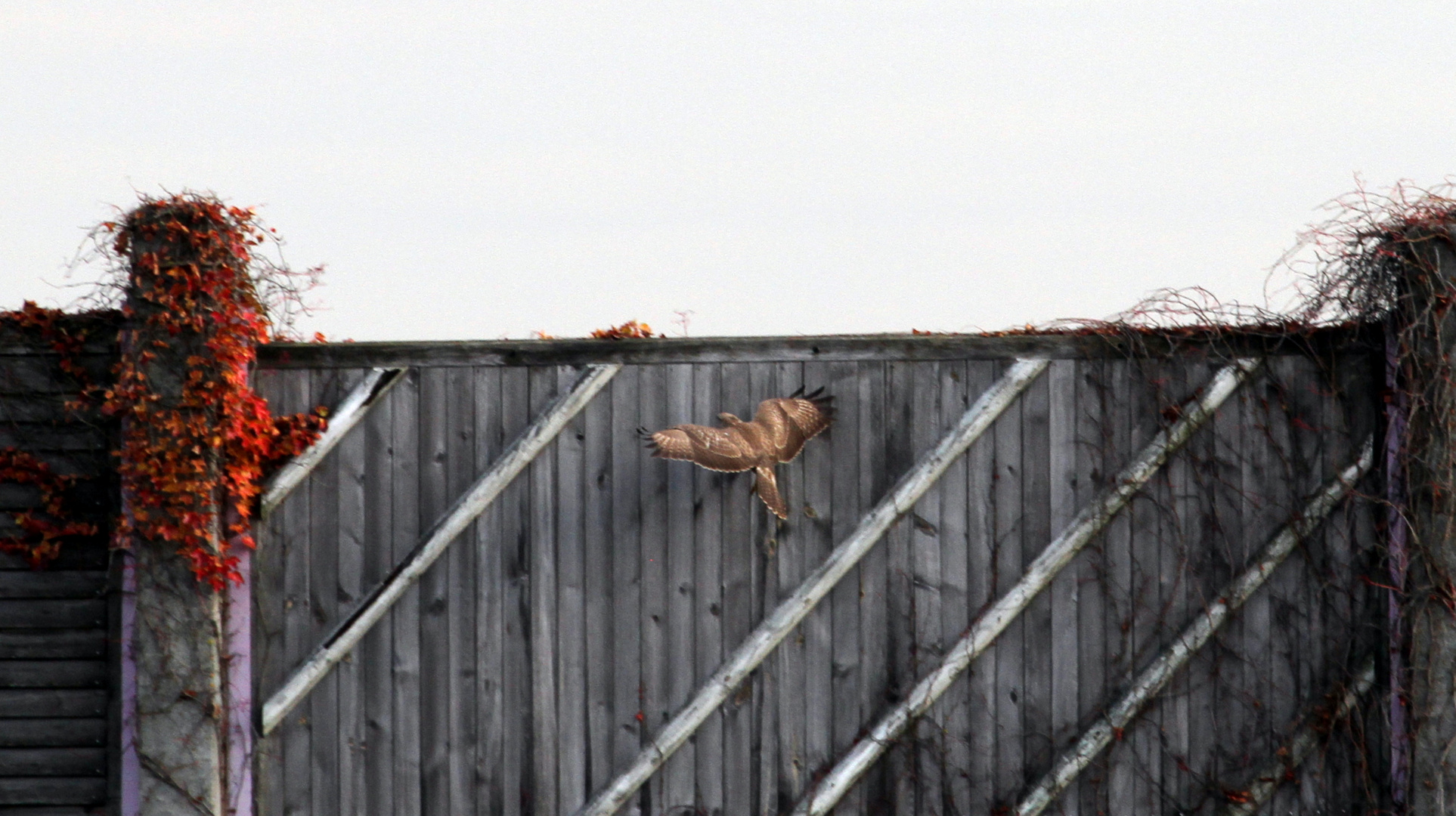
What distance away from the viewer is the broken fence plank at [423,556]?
4.59 m

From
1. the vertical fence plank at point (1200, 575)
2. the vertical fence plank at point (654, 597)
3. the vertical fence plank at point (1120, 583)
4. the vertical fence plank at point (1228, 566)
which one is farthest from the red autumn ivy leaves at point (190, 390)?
the vertical fence plank at point (1228, 566)

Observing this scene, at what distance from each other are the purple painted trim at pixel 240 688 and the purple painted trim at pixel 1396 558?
173 inches

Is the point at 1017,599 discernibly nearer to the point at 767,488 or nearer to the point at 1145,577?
the point at 1145,577

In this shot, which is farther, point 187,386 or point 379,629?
point 379,629

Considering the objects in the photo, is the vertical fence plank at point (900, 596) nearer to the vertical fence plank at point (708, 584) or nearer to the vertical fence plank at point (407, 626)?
the vertical fence plank at point (708, 584)

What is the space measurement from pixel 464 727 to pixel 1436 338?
398 centimetres

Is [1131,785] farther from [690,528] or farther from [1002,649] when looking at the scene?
[690,528]

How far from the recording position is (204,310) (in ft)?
14.6

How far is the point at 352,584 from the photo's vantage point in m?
4.64

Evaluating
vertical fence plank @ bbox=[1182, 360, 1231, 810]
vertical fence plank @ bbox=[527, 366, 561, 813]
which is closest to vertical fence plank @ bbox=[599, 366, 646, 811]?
vertical fence plank @ bbox=[527, 366, 561, 813]

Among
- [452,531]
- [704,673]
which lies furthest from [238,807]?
[704,673]

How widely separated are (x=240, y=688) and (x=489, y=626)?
3.16 feet

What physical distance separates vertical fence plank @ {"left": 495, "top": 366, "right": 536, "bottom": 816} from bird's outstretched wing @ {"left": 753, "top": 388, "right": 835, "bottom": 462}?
3.01ft

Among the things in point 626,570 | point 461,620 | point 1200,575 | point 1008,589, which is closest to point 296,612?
point 461,620
